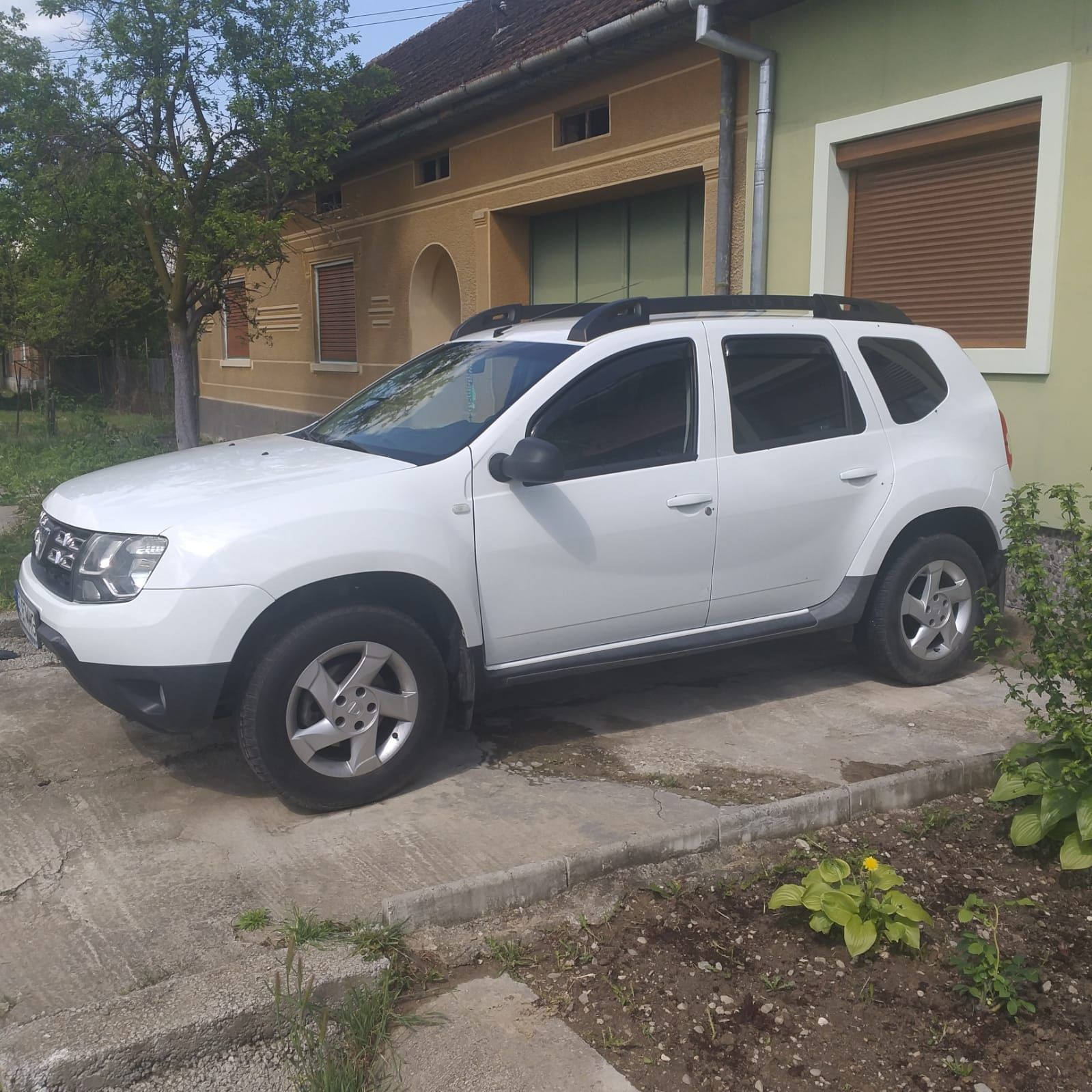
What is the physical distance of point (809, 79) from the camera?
8.47 m

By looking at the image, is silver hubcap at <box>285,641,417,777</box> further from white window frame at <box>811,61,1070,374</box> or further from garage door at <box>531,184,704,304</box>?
garage door at <box>531,184,704,304</box>

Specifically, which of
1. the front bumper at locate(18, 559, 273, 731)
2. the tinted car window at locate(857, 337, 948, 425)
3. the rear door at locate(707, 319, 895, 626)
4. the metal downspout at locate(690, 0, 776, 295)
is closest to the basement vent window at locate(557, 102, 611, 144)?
the metal downspout at locate(690, 0, 776, 295)

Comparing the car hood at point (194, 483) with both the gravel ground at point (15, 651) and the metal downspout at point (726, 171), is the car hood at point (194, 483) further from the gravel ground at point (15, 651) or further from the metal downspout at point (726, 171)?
the metal downspout at point (726, 171)

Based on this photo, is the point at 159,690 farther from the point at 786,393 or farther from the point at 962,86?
the point at 962,86

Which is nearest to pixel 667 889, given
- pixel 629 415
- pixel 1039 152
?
pixel 629 415

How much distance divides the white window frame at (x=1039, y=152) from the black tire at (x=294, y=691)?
462 centimetres

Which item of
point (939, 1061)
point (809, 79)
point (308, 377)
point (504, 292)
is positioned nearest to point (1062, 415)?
point (809, 79)

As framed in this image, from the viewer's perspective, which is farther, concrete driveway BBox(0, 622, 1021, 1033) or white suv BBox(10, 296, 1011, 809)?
white suv BBox(10, 296, 1011, 809)

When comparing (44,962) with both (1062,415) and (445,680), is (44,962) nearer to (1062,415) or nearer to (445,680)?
(445,680)

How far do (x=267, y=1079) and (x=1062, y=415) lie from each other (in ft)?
19.6

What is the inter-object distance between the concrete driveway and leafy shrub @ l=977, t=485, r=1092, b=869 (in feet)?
2.77

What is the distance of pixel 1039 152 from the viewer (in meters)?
6.90

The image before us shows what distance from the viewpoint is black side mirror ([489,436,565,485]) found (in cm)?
436

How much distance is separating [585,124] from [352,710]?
812cm
